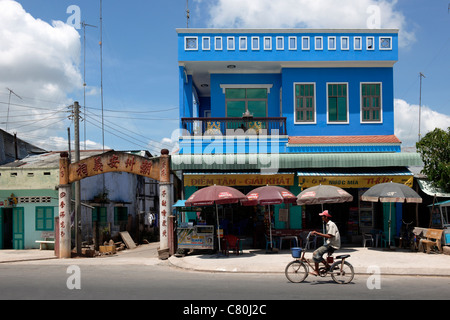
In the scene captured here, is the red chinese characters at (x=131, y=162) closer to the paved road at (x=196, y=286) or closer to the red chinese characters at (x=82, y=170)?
the red chinese characters at (x=82, y=170)

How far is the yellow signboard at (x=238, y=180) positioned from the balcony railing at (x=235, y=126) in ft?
7.65

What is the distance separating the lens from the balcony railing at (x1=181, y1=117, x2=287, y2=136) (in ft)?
67.8

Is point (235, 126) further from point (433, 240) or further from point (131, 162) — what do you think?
point (433, 240)

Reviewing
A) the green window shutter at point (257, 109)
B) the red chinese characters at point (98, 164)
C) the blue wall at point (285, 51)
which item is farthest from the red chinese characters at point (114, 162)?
the green window shutter at point (257, 109)

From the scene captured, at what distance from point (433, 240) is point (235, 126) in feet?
31.0

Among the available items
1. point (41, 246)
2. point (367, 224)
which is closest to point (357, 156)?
point (367, 224)

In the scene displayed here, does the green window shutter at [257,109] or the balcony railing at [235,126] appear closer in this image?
the balcony railing at [235,126]

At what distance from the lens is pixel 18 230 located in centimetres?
2430

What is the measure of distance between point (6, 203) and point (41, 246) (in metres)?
3.19

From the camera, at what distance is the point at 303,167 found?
19.2 meters

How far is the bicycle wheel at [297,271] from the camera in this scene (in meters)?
11.4

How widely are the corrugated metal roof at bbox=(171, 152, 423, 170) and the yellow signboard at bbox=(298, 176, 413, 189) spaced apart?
50 cm
